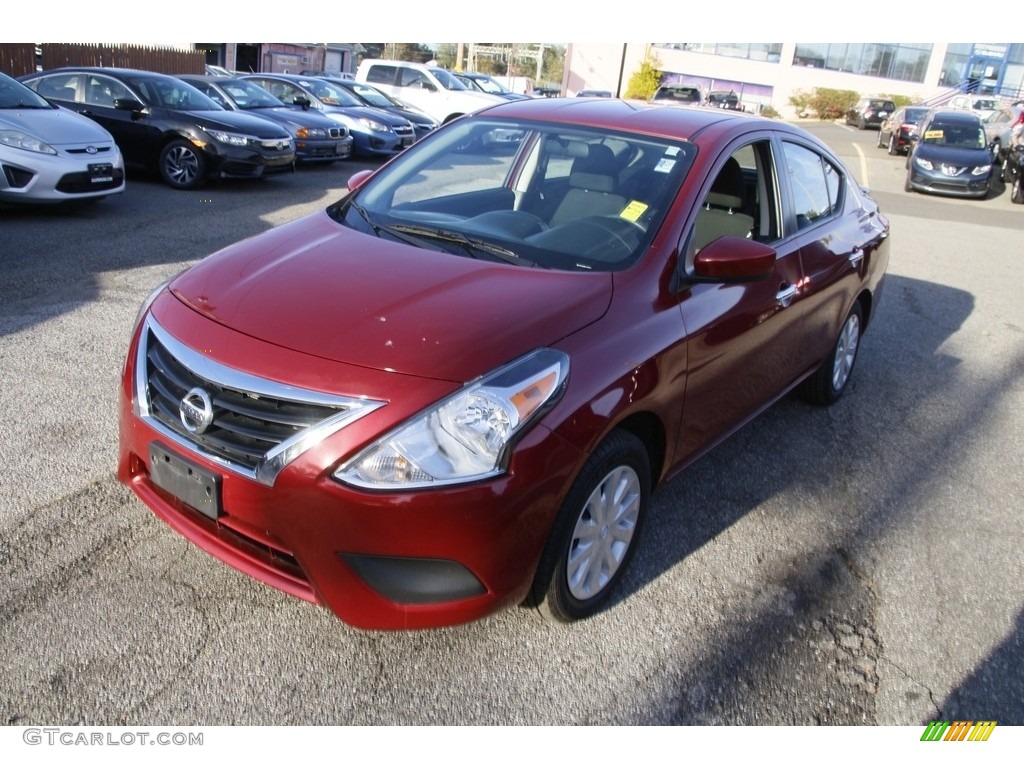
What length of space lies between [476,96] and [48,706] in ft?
60.0

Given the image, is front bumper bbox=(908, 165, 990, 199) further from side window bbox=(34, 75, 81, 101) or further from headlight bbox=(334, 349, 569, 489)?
headlight bbox=(334, 349, 569, 489)

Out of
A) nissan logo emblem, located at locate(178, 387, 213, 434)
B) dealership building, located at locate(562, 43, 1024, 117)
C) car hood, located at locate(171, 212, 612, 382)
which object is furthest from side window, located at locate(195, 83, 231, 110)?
dealership building, located at locate(562, 43, 1024, 117)

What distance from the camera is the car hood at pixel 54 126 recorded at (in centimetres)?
808

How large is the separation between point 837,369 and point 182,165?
8.84 metres

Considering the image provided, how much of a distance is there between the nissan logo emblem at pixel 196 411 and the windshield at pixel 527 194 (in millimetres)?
1094

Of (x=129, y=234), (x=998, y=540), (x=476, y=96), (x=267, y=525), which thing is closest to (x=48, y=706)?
(x=267, y=525)

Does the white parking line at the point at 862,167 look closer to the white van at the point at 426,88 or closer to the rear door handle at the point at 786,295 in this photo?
the white van at the point at 426,88

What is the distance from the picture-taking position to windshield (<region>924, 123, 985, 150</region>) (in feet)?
60.4

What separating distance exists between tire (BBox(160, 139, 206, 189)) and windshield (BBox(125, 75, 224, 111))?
0.65m

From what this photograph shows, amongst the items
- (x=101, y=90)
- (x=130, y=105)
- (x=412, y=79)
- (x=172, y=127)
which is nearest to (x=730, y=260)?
(x=172, y=127)

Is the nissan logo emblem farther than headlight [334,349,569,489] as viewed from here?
Yes

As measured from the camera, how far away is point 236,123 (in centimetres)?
1097

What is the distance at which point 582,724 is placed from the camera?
2539 millimetres
